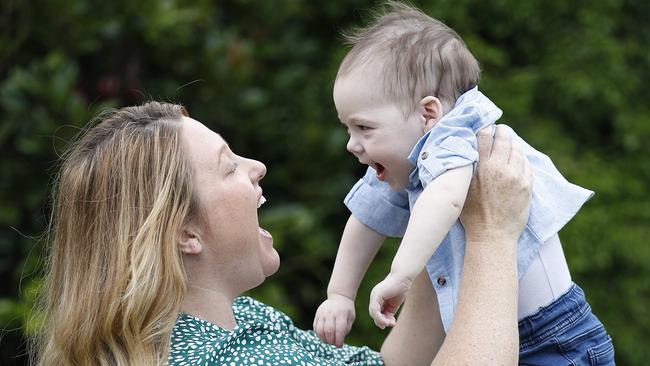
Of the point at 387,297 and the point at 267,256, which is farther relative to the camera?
the point at 267,256

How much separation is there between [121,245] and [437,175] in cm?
69

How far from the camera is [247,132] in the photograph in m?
4.75

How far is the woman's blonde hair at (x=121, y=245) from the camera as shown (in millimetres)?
2111

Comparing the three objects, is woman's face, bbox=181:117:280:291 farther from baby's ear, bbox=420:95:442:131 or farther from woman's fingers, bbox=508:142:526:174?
woman's fingers, bbox=508:142:526:174

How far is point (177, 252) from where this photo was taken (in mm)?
2186

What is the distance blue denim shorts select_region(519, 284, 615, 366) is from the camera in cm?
220

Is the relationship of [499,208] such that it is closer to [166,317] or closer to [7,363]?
[166,317]

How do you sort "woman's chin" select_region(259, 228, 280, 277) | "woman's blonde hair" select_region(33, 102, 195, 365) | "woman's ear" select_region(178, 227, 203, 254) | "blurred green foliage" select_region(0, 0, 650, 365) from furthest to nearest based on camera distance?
"blurred green foliage" select_region(0, 0, 650, 365) → "woman's chin" select_region(259, 228, 280, 277) → "woman's ear" select_region(178, 227, 203, 254) → "woman's blonde hair" select_region(33, 102, 195, 365)

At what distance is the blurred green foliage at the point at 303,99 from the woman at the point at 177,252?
171 centimetres

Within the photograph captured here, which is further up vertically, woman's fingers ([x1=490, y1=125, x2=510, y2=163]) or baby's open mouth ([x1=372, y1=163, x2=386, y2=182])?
woman's fingers ([x1=490, y1=125, x2=510, y2=163])

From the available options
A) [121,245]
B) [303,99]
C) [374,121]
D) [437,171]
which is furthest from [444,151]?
[303,99]

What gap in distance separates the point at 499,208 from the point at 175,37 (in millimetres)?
2705

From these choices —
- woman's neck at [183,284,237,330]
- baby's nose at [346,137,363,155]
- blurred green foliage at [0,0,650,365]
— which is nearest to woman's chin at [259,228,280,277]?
woman's neck at [183,284,237,330]

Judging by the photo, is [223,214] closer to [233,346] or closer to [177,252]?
[177,252]
